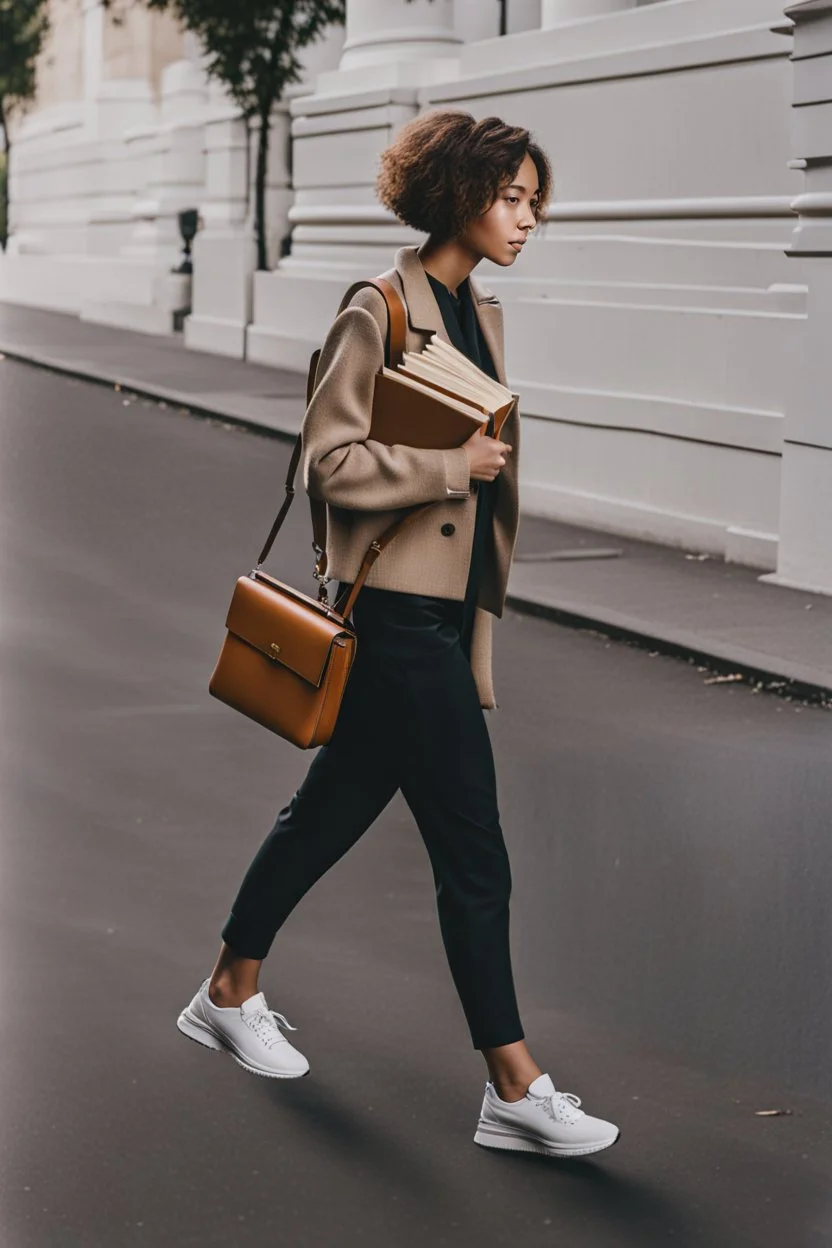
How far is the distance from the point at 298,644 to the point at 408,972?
1.24 meters

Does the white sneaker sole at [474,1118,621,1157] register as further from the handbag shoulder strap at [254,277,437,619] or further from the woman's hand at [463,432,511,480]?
the woman's hand at [463,432,511,480]

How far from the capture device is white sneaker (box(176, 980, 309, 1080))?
4.59m

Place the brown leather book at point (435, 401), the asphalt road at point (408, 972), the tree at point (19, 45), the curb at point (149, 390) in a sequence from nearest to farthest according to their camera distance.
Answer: the asphalt road at point (408, 972) < the brown leather book at point (435, 401) < the curb at point (149, 390) < the tree at point (19, 45)

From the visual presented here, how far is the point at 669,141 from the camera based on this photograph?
14312 mm

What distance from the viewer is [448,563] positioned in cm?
428

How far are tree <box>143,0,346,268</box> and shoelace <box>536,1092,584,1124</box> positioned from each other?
66.9 ft

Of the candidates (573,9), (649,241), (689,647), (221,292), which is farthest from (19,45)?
(689,647)

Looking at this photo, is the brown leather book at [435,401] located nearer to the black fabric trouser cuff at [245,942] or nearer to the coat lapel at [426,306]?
the coat lapel at [426,306]

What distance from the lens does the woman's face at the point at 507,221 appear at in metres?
4.20

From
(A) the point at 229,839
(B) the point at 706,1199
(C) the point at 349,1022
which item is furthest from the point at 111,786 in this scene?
(B) the point at 706,1199

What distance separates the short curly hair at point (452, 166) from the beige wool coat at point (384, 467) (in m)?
0.11

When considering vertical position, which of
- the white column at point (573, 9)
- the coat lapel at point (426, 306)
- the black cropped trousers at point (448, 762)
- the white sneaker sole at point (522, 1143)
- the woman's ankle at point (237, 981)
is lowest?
the white sneaker sole at point (522, 1143)

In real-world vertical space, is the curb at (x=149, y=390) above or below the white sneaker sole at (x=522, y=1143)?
below

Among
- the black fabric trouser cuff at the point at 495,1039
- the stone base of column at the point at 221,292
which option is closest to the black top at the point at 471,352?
the black fabric trouser cuff at the point at 495,1039
